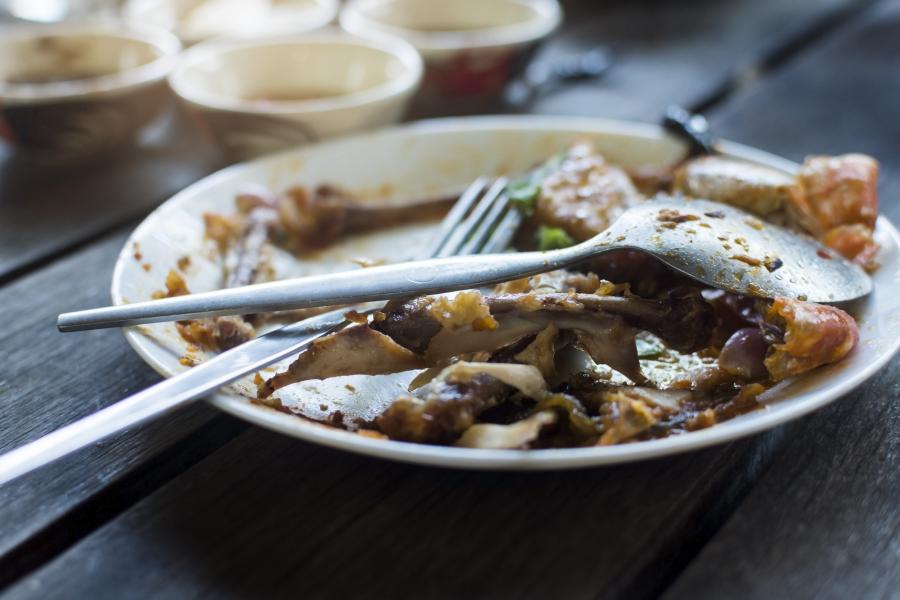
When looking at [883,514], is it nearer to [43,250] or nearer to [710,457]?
[710,457]

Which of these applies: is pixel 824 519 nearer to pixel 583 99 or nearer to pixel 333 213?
pixel 333 213

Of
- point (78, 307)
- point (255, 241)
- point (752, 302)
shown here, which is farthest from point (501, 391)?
point (78, 307)

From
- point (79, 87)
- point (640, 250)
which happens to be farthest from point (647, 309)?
point (79, 87)

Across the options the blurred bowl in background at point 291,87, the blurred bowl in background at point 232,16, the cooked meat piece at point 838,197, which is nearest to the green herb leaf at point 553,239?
the cooked meat piece at point 838,197

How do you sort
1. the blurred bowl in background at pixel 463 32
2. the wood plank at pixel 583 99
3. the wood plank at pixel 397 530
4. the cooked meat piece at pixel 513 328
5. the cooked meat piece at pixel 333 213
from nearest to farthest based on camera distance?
the wood plank at pixel 397 530 → the cooked meat piece at pixel 513 328 → the cooked meat piece at pixel 333 213 → the wood plank at pixel 583 99 → the blurred bowl in background at pixel 463 32

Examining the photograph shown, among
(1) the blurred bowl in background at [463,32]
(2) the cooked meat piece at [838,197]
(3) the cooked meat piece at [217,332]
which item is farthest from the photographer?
(1) the blurred bowl in background at [463,32]

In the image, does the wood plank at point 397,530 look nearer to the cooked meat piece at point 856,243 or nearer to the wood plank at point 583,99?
the cooked meat piece at point 856,243
